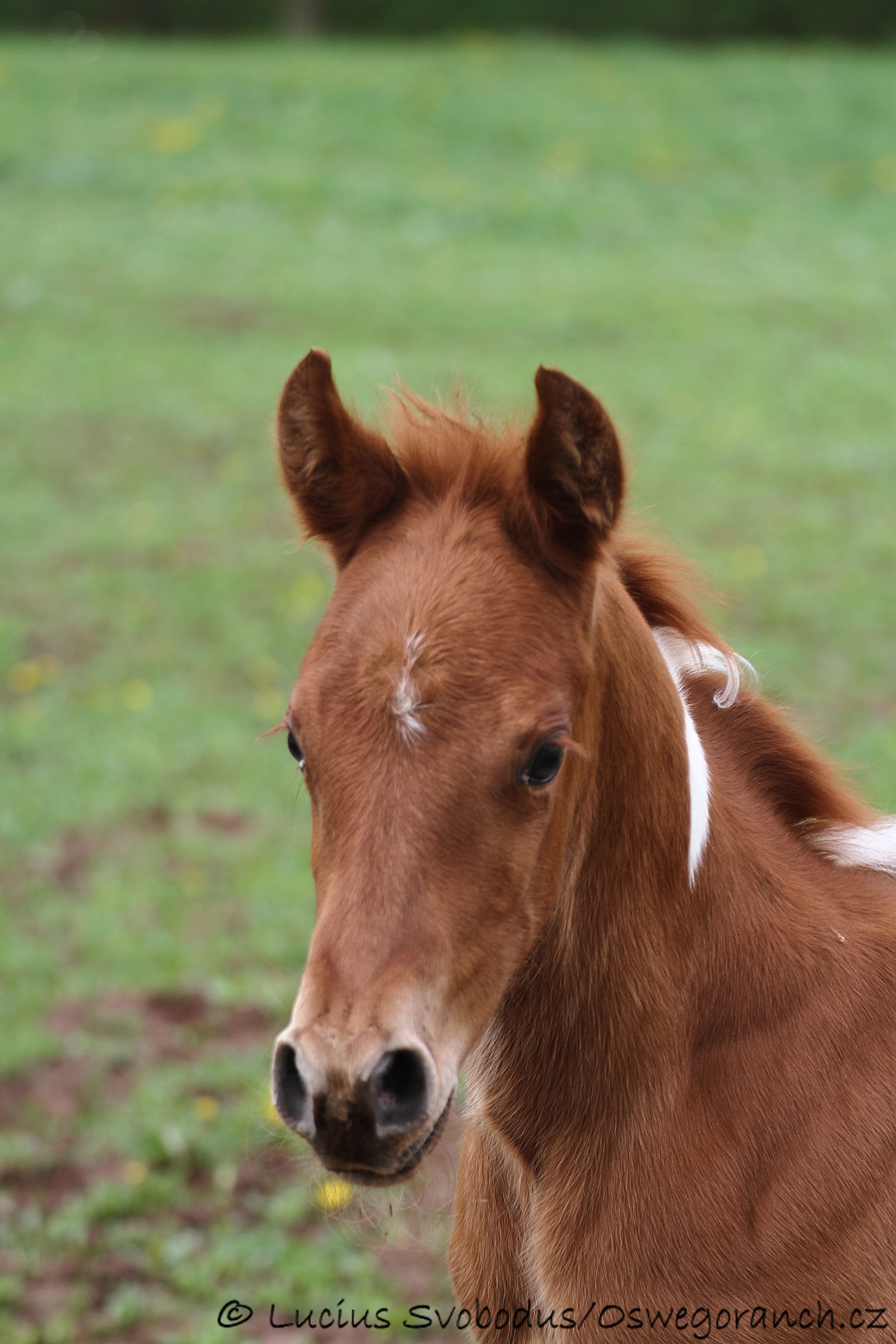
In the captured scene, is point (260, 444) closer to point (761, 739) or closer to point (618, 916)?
point (761, 739)

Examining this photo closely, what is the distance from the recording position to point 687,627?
97.0 inches

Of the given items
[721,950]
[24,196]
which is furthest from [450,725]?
[24,196]

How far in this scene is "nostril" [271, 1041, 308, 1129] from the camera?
1.78 meters

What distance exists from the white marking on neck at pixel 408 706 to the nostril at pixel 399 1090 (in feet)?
1.34

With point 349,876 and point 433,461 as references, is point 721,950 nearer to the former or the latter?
point 349,876

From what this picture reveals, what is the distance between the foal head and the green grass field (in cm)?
28

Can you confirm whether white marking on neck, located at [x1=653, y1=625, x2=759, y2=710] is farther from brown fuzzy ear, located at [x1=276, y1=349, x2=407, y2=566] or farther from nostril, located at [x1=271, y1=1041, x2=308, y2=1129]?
nostril, located at [x1=271, y1=1041, x2=308, y2=1129]

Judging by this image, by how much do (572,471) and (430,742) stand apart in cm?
46

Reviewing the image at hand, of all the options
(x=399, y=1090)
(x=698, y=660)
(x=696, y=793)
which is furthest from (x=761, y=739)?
(x=399, y=1090)

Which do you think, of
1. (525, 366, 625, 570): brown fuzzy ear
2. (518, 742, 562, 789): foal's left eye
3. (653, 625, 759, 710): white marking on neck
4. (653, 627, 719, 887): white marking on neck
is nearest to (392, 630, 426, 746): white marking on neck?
(518, 742, 562, 789): foal's left eye

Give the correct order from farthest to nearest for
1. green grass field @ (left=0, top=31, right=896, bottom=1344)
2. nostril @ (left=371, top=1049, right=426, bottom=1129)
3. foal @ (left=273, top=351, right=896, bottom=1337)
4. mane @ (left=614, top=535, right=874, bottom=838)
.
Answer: green grass field @ (left=0, top=31, right=896, bottom=1344), mane @ (left=614, top=535, right=874, bottom=838), foal @ (left=273, top=351, right=896, bottom=1337), nostril @ (left=371, top=1049, right=426, bottom=1129)

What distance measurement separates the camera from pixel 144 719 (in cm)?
629

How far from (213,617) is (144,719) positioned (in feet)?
3.45

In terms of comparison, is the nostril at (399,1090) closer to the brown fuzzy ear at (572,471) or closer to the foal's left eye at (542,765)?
the foal's left eye at (542,765)
